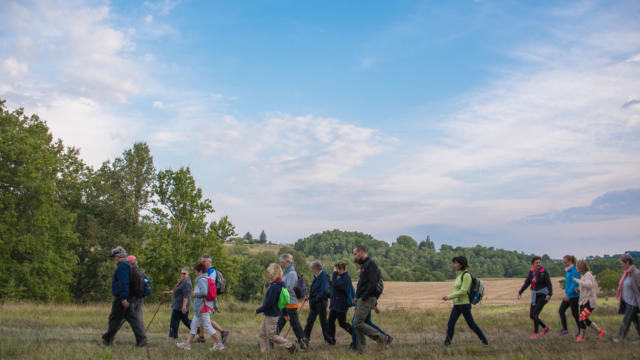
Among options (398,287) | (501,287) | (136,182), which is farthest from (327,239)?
(136,182)

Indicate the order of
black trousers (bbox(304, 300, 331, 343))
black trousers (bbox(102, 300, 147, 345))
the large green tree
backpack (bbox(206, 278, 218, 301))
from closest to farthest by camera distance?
black trousers (bbox(102, 300, 147, 345)), backpack (bbox(206, 278, 218, 301)), black trousers (bbox(304, 300, 331, 343)), the large green tree

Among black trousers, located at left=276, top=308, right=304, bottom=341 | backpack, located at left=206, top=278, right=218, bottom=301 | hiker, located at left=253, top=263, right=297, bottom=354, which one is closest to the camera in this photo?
hiker, located at left=253, top=263, right=297, bottom=354

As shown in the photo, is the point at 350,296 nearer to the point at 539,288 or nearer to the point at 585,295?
the point at 539,288

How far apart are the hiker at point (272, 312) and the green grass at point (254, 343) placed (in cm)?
21

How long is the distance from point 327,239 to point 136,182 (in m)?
73.2

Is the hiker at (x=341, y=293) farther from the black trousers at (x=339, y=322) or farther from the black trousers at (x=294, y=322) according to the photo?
the black trousers at (x=294, y=322)

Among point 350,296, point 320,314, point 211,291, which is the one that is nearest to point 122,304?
point 211,291

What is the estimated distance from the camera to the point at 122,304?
940 cm

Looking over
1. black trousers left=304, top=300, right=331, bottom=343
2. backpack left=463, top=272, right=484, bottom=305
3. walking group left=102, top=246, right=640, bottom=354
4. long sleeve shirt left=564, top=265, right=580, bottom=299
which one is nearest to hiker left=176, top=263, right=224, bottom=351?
walking group left=102, top=246, right=640, bottom=354

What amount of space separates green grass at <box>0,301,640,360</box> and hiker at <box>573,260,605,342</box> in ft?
1.17

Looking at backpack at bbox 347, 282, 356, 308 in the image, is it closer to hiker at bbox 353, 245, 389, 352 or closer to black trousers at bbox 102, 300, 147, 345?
hiker at bbox 353, 245, 389, 352

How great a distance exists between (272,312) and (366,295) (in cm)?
200

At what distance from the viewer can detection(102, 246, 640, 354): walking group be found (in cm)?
899

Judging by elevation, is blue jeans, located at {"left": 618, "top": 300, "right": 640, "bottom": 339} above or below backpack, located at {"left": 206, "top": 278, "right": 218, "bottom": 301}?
below
